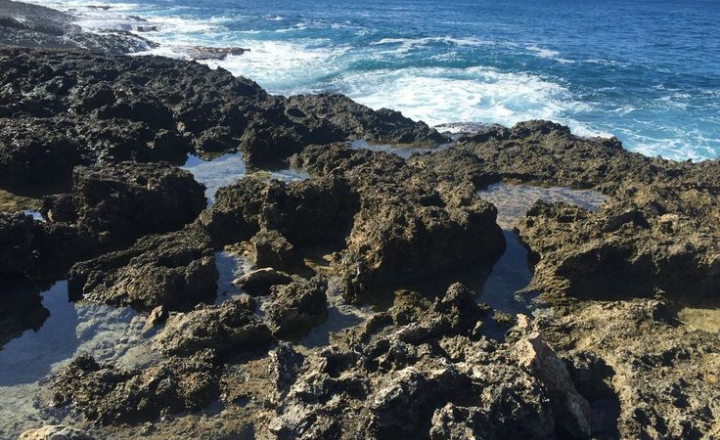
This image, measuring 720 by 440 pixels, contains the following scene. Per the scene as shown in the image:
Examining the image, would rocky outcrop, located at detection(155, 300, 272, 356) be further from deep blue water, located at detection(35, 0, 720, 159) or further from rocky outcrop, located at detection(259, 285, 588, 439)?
deep blue water, located at detection(35, 0, 720, 159)

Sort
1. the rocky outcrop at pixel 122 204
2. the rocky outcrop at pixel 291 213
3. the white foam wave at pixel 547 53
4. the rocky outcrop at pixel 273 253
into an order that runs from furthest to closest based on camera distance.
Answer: the white foam wave at pixel 547 53 → the rocky outcrop at pixel 291 213 → the rocky outcrop at pixel 122 204 → the rocky outcrop at pixel 273 253

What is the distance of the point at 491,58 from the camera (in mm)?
50562

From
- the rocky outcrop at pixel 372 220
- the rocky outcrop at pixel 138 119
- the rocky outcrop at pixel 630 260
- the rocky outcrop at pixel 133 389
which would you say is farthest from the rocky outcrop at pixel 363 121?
the rocky outcrop at pixel 133 389

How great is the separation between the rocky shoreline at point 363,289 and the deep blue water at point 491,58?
15938 mm

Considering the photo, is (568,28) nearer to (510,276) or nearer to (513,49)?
(513,49)

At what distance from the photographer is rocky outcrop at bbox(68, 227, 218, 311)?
10.7 meters

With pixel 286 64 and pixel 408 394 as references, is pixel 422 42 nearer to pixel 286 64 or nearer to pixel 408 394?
pixel 286 64

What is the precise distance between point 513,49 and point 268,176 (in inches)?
1786

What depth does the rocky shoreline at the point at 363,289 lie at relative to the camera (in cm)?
727

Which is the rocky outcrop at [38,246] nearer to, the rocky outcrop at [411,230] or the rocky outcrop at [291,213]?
the rocky outcrop at [291,213]

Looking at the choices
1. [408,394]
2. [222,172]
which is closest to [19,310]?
[408,394]

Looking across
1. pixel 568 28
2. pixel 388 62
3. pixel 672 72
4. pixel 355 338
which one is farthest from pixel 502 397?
pixel 568 28

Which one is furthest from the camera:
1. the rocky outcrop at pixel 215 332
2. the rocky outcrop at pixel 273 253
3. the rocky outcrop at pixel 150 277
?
the rocky outcrop at pixel 273 253

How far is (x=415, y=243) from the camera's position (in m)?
11.6
